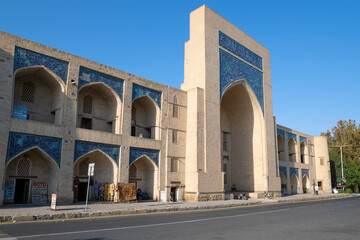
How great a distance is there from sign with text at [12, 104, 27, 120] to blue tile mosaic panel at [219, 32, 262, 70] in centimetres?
1518

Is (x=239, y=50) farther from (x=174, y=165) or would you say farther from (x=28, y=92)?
(x=28, y=92)

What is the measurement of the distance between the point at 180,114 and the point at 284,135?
18119 mm

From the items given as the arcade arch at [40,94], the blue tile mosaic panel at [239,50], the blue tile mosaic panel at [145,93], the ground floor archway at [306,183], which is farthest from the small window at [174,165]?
the ground floor archway at [306,183]

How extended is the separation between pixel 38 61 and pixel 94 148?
529 centimetres

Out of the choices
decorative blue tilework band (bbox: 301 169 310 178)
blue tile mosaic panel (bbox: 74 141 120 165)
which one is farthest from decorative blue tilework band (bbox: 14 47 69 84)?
decorative blue tilework band (bbox: 301 169 310 178)

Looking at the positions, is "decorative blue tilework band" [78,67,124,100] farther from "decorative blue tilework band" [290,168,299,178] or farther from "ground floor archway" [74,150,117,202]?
"decorative blue tilework band" [290,168,299,178]

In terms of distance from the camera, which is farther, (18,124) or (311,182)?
(311,182)

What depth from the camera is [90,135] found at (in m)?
16.5

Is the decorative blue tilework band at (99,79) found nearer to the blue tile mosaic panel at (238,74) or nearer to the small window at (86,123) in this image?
the small window at (86,123)

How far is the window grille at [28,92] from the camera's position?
15.7 metres

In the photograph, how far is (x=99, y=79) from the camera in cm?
1748

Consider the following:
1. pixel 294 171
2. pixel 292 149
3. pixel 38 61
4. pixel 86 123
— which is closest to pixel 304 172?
pixel 294 171

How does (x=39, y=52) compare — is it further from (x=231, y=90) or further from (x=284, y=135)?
(x=284, y=135)

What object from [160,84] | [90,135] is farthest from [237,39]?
[90,135]
